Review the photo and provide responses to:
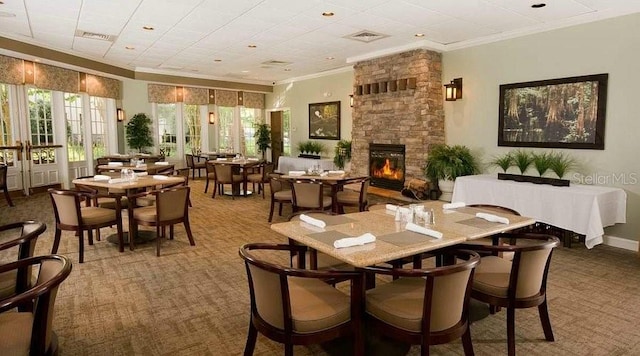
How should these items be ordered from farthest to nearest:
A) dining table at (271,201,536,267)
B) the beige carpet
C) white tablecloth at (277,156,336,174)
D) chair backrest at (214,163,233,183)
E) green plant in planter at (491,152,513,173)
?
white tablecloth at (277,156,336,174) → chair backrest at (214,163,233,183) → green plant in planter at (491,152,513,173) → the beige carpet → dining table at (271,201,536,267)

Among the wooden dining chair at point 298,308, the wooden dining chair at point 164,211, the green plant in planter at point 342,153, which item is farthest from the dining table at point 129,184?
the green plant in planter at point 342,153

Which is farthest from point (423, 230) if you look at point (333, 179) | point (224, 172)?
point (224, 172)

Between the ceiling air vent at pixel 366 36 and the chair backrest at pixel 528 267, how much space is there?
5.11 meters

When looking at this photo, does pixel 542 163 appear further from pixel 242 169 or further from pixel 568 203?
pixel 242 169

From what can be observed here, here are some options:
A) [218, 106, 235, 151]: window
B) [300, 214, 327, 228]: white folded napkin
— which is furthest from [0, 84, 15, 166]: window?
[300, 214, 327, 228]: white folded napkin

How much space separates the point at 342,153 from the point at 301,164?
50.4 inches

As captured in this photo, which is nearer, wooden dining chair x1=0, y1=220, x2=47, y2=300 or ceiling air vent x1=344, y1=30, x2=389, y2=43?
wooden dining chair x1=0, y1=220, x2=47, y2=300

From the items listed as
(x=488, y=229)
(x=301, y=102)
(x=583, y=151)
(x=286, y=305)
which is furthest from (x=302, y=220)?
(x=301, y=102)

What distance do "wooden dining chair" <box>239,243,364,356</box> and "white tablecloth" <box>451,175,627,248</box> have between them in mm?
3748

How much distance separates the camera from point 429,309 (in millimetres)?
2047

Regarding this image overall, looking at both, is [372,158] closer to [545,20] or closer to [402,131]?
[402,131]

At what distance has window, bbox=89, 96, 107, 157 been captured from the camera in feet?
33.8

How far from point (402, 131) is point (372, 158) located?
111 centimetres

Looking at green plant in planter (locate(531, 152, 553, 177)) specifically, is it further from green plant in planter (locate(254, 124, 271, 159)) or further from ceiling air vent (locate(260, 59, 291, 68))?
green plant in planter (locate(254, 124, 271, 159))
